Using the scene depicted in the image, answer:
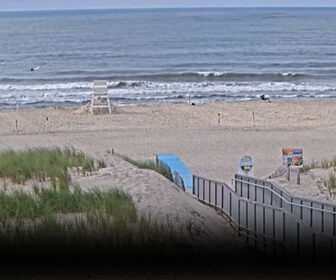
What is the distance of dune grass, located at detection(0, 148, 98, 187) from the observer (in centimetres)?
1188

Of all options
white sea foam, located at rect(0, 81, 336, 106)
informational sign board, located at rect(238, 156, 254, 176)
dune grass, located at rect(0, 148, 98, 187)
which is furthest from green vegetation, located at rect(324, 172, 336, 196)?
white sea foam, located at rect(0, 81, 336, 106)

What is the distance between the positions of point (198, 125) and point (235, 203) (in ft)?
43.6

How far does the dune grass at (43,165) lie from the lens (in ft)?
39.0

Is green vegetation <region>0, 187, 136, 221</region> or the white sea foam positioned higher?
the white sea foam

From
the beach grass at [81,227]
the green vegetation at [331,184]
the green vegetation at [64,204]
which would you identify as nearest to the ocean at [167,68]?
the green vegetation at [331,184]

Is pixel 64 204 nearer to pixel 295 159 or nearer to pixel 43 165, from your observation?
pixel 43 165

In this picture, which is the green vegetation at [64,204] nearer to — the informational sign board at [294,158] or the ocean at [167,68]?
the informational sign board at [294,158]

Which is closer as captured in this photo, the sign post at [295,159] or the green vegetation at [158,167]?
the sign post at [295,159]

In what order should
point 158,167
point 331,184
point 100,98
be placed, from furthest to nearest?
point 100,98
point 158,167
point 331,184

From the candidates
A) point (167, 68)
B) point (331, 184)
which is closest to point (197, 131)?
point (331, 184)

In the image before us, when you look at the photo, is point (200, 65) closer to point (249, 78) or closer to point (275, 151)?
point (249, 78)

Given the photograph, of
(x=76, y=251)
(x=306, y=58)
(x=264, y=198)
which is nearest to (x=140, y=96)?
(x=306, y=58)

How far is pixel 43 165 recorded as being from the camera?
→ 12.7m

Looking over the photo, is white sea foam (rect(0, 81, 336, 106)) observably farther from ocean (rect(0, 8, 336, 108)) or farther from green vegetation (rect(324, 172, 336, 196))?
green vegetation (rect(324, 172, 336, 196))
